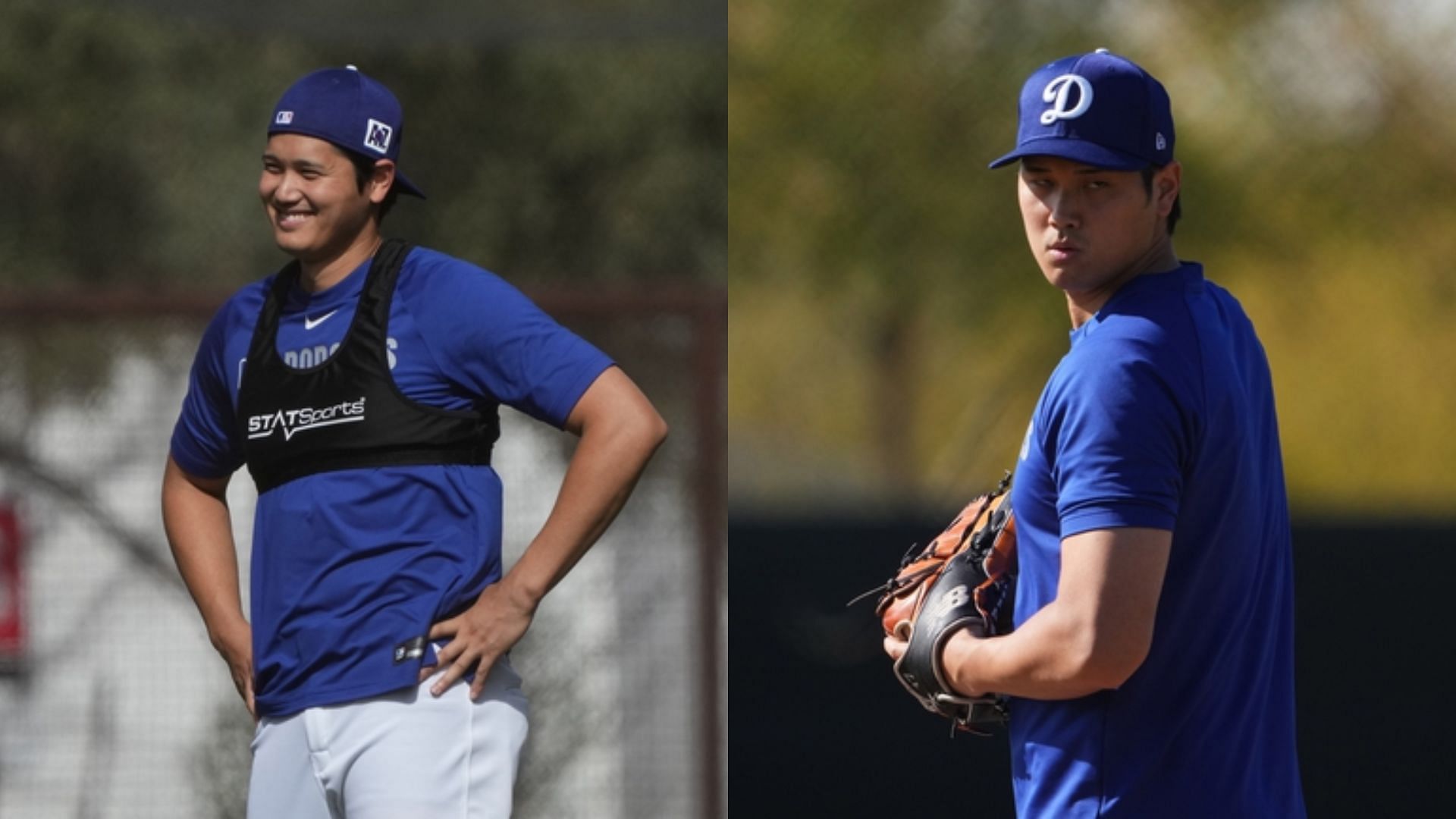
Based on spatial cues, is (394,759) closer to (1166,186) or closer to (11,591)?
(1166,186)

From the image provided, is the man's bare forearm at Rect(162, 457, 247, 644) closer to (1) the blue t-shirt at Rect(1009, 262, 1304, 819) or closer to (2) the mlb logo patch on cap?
(2) the mlb logo patch on cap

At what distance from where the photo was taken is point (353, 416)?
2.97 m

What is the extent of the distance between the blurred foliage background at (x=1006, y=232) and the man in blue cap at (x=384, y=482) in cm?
314

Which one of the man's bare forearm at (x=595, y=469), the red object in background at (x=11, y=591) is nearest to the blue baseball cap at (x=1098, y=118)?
the man's bare forearm at (x=595, y=469)

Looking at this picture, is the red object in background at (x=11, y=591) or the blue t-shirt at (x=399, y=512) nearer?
the blue t-shirt at (x=399, y=512)

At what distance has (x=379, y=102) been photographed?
3172 millimetres

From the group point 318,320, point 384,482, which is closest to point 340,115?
point 318,320

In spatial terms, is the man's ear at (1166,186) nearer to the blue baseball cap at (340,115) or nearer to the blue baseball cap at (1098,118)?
the blue baseball cap at (1098,118)

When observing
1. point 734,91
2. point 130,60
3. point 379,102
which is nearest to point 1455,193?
point 734,91

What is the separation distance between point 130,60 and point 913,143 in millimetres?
10236

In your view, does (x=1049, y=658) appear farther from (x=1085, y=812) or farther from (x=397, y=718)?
(x=397, y=718)

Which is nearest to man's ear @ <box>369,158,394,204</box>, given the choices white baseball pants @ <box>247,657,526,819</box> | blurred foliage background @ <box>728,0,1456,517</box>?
white baseball pants @ <box>247,657,526,819</box>

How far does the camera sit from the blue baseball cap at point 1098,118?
211 centimetres

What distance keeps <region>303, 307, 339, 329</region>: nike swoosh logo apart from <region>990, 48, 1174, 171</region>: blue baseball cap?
4.39 feet
